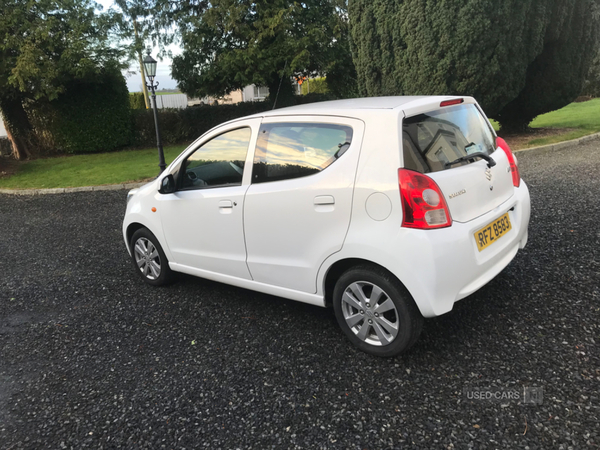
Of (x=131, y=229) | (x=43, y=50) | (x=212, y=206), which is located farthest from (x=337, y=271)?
(x=43, y=50)

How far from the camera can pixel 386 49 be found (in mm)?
11570

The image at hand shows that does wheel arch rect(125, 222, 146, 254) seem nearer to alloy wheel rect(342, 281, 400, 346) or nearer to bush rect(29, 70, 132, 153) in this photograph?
alloy wheel rect(342, 281, 400, 346)

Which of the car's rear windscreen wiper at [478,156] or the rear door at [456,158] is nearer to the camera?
the rear door at [456,158]

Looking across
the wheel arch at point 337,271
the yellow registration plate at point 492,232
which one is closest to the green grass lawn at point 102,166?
the yellow registration plate at point 492,232

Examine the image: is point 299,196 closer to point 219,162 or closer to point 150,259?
point 219,162

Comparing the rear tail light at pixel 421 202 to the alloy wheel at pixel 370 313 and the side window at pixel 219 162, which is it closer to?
the alloy wheel at pixel 370 313

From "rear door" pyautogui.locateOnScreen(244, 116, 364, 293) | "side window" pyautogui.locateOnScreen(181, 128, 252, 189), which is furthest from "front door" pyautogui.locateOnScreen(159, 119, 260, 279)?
"rear door" pyautogui.locateOnScreen(244, 116, 364, 293)

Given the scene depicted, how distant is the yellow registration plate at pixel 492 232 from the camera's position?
2965 millimetres

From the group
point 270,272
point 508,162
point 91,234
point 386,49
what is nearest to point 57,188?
point 91,234

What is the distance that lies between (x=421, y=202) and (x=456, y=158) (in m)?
0.54

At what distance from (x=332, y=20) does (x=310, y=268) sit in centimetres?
1842

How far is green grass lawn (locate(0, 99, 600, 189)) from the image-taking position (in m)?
12.2

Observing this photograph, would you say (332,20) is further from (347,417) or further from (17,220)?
(347,417)

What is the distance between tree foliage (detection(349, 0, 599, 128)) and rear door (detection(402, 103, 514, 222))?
25.8 ft
